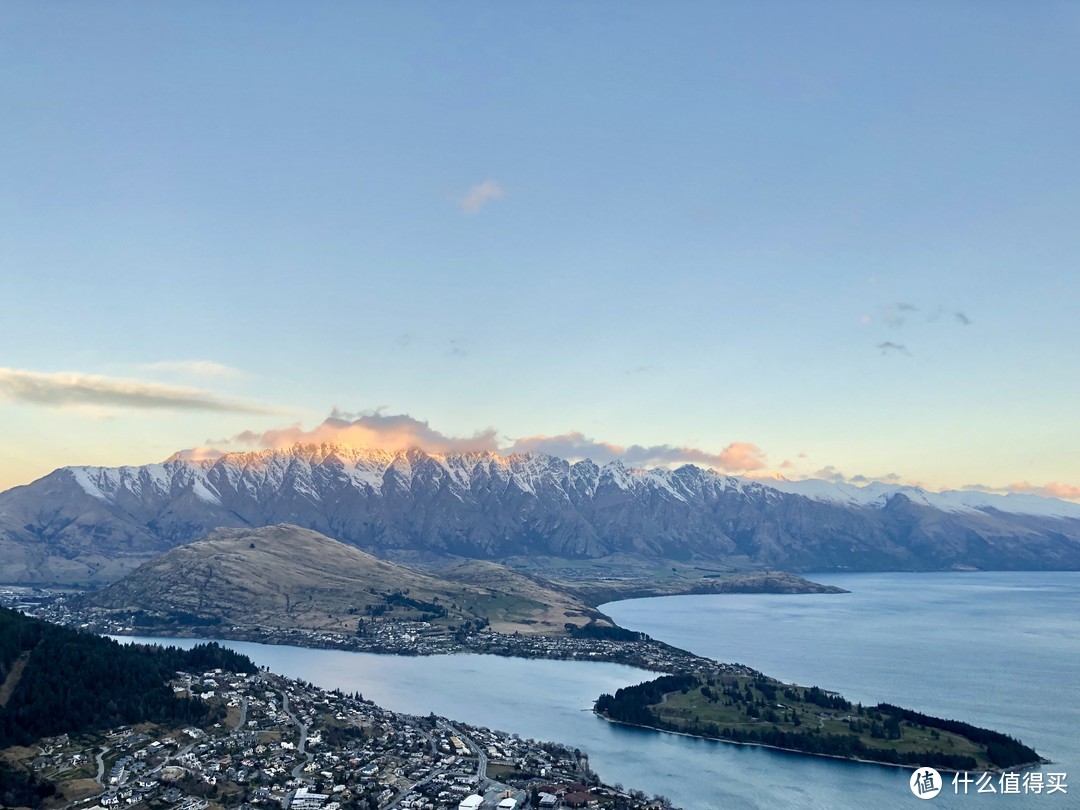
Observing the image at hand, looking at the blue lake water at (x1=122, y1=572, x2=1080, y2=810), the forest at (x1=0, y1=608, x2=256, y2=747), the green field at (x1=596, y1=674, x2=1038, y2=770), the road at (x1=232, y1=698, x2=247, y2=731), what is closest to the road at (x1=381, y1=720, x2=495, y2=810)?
the blue lake water at (x1=122, y1=572, x2=1080, y2=810)

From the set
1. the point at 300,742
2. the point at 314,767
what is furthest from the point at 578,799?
the point at 300,742

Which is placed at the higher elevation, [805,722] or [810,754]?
[805,722]

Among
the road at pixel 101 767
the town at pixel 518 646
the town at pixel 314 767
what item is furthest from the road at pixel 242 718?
the town at pixel 518 646

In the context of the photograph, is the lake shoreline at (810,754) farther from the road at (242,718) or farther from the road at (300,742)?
the road at (242,718)

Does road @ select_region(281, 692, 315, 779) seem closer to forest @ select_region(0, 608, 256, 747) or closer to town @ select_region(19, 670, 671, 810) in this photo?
town @ select_region(19, 670, 671, 810)

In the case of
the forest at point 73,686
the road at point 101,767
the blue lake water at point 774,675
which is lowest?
the blue lake water at point 774,675

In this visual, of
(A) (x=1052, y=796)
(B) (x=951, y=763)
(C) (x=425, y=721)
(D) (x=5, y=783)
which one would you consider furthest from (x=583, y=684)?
(D) (x=5, y=783)

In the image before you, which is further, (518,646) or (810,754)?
(518,646)

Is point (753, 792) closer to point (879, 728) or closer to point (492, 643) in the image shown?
point (879, 728)

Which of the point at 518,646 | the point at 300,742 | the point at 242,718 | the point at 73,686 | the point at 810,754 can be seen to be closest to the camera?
the point at 300,742

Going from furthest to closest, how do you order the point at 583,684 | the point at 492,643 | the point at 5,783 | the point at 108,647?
the point at 492,643
the point at 583,684
the point at 108,647
the point at 5,783

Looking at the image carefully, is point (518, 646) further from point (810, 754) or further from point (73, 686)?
point (73, 686)
